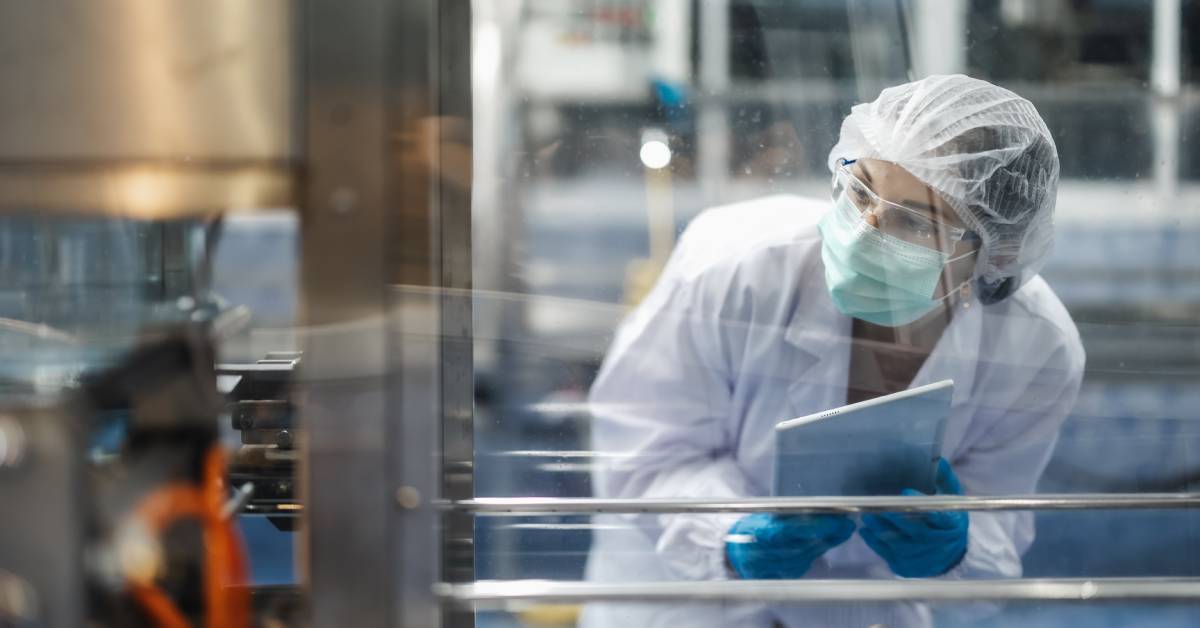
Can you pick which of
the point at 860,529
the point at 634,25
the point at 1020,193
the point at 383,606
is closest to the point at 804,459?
the point at 860,529

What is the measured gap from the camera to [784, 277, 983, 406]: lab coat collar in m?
1.45

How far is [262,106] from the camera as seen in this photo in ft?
2.70

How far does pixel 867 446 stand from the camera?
Answer: 135 cm

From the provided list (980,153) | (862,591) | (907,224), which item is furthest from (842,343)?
(862,591)

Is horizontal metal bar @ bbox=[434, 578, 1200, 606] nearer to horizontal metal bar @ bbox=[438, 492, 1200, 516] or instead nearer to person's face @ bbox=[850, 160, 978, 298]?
horizontal metal bar @ bbox=[438, 492, 1200, 516]

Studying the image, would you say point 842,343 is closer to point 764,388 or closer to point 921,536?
point 764,388

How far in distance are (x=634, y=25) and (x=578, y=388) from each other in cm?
69

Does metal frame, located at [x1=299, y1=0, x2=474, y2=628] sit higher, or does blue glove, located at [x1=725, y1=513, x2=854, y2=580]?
metal frame, located at [x1=299, y1=0, x2=474, y2=628]

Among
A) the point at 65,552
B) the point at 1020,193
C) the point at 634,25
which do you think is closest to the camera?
the point at 65,552

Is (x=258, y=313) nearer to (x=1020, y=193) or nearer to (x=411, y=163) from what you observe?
(x=411, y=163)

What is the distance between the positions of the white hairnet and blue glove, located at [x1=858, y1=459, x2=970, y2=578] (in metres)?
0.37

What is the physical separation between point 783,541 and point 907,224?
1.68 feet

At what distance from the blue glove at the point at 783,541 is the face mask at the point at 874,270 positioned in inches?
12.7

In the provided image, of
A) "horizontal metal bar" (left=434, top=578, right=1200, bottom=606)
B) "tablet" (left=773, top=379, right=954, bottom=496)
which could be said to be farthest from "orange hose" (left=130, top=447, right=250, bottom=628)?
"tablet" (left=773, top=379, right=954, bottom=496)
